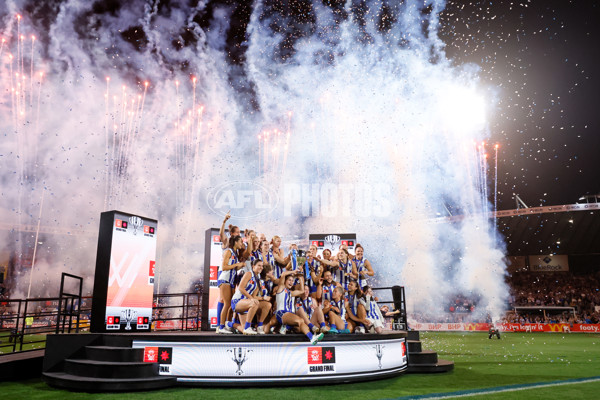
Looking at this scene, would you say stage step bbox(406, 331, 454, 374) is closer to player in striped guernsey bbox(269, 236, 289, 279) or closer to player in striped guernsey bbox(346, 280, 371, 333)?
player in striped guernsey bbox(346, 280, 371, 333)

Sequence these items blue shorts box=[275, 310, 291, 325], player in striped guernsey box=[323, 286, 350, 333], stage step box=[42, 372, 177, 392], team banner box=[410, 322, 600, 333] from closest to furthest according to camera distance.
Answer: stage step box=[42, 372, 177, 392], blue shorts box=[275, 310, 291, 325], player in striped guernsey box=[323, 286, 350, 333], team banner box=[410, 322, 600, 333]

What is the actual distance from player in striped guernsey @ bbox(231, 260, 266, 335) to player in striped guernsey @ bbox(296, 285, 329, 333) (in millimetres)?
831

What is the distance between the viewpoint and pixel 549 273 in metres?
37.0

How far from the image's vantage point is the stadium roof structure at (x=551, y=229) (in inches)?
1235

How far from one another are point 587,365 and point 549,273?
98.5ft

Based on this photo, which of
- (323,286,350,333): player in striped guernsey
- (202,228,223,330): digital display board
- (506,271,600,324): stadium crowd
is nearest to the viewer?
(323,286,350,333): player in striped guernsey

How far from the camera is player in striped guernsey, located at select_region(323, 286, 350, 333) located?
9055mm

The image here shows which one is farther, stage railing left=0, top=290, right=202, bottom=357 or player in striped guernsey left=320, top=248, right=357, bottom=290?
player in striped guernsey left=320, top=248, right=357, bottom=290

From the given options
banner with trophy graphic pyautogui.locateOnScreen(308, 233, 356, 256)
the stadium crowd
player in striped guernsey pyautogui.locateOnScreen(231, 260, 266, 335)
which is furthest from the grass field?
the stadium crowd

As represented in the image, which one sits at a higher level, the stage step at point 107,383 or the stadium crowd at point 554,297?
the stadium crowd at point 554,297

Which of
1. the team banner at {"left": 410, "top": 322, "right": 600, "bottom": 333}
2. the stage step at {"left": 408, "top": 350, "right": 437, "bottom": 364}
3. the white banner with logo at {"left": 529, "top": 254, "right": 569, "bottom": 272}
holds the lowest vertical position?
the team banner at {"left": 410, "top": 322, "right": 600, "bottom": 333}

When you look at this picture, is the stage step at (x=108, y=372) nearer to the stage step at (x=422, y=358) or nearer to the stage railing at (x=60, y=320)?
the stage railing at (x=60, y=320)

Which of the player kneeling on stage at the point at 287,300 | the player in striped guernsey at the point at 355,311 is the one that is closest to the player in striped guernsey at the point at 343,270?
the player in striped guernsey at the point at 355,311

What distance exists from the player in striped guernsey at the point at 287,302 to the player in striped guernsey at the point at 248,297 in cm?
37
